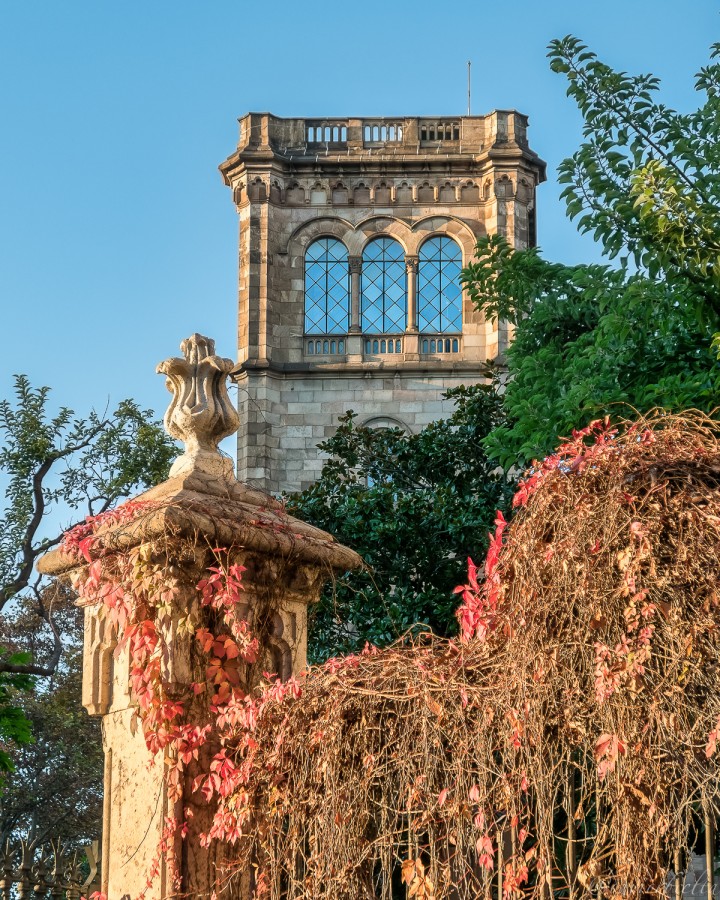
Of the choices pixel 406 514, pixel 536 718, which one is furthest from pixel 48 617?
pixel 536 718

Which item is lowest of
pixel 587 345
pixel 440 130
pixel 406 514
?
pixel 406 514

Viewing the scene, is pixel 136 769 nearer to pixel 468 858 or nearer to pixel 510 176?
pixel 468 858

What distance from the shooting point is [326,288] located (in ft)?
112

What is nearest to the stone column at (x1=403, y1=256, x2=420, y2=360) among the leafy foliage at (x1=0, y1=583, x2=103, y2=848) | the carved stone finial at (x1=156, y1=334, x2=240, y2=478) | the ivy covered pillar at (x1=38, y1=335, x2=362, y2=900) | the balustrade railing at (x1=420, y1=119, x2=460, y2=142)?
the balustrade railing at (x1=420, y1=119, x2=460, y2=142)

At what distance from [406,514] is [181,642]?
1502 cm

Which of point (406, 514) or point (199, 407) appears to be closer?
point (199, 407)

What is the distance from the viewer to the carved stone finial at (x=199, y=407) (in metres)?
5.15

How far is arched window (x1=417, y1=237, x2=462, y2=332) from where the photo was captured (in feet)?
111

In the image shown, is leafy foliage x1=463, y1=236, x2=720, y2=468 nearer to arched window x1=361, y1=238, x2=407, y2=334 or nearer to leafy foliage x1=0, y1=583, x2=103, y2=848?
leafy foliage x1=0, y1=583, x2=103, y2=848

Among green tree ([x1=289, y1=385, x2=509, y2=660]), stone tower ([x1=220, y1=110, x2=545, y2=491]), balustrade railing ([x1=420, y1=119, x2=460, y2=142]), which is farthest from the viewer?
balustrade railing ([x1=420, y1=119, x2=460, y2=142])

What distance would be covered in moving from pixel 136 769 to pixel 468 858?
4.48 feet

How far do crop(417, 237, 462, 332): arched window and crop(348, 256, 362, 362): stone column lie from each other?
4.80 ft

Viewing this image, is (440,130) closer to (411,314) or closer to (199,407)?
(411,314)

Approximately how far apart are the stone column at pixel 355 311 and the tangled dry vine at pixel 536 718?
29.1m
